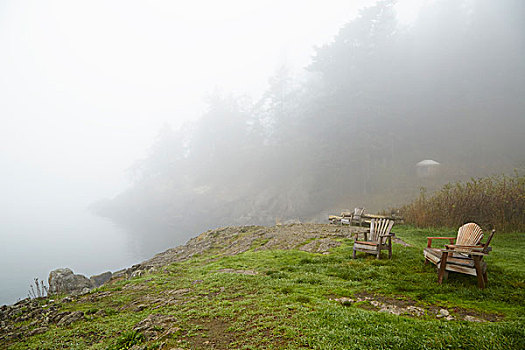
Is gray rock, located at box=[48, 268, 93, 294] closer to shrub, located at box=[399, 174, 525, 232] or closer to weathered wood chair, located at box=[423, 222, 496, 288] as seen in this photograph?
weathered wood chair, located at box=[423, 222, 496, 288]

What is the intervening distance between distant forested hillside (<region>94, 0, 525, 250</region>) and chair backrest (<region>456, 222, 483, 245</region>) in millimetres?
14094

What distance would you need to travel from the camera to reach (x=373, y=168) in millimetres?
23938

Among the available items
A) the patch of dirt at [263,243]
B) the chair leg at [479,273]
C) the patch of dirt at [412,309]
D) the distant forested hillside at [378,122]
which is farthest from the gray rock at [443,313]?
the distant forested hillside at [378,122]

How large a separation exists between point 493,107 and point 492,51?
27.2ft

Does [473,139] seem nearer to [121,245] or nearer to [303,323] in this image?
Result: [303,323]

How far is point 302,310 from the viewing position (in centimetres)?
358

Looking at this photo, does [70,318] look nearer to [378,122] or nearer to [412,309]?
[412,309]

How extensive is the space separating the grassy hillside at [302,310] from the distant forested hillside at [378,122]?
15.4 meters

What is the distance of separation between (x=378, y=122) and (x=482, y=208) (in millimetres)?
15073

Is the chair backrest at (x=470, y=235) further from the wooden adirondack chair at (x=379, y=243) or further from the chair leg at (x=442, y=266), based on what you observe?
the wooden adirondack chair at (x=379, y=243)

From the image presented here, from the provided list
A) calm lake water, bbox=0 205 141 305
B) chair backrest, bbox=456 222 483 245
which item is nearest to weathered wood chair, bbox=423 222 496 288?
chair backrest, bbox=456 222 483 245

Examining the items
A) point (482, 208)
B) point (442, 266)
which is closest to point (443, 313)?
point (442, 266)

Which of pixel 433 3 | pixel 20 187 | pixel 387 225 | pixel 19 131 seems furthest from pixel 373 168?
pixel 19 131

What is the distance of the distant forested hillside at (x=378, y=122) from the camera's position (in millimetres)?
22844
